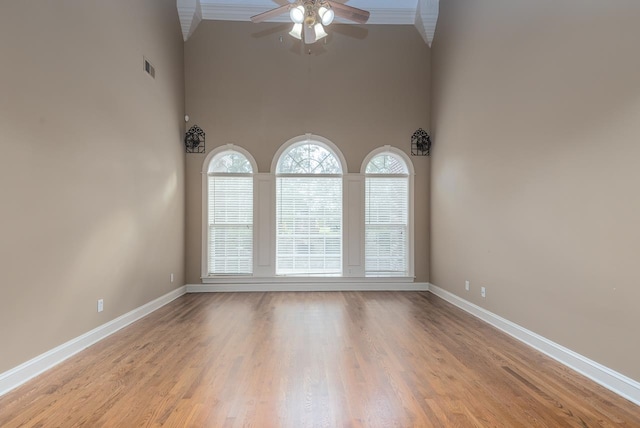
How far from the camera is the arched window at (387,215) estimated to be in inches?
236

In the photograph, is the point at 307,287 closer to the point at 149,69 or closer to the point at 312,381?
the point at 312,381

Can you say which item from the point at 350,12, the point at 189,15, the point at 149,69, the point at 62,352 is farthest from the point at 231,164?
the point at 62,352

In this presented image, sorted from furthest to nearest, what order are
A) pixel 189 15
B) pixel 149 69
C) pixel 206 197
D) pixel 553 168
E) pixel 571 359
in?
pixel 206 197 → pixel 189 15 → pixel 149 69 → pixel 553 168 → pixel 571 359

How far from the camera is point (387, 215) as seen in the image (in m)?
6.03

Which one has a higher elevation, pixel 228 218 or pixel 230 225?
pixel 228 218

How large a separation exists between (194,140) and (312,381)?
458cm

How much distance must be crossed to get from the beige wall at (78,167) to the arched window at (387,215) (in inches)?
129

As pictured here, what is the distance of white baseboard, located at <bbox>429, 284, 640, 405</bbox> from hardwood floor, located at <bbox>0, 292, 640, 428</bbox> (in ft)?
0.28

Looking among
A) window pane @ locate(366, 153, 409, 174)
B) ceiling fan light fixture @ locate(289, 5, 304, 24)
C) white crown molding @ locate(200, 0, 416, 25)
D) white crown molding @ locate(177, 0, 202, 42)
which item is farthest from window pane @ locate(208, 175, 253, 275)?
ceiling fan light fixture @ locate(289, 5, 304, 24)

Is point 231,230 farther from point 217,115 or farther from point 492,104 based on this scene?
point 492,104

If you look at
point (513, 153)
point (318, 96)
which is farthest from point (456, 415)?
point (318, 96)

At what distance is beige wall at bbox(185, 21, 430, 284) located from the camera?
231 inches

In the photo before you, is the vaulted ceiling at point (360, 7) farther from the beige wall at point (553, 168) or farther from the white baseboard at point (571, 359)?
the white baseboard at point (571, 359)

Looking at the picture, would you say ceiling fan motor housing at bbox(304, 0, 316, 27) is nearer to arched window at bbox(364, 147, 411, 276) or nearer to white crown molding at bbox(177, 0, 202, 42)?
arched window at bbox(364, 147, 411, 276)
